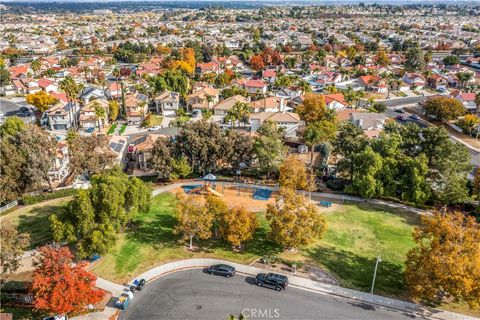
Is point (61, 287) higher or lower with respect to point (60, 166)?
higher

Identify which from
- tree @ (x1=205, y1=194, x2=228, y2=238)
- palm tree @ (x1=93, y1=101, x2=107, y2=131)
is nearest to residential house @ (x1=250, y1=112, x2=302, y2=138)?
palm tree @ (x1=93, y1=101, x2=107, y2=131)

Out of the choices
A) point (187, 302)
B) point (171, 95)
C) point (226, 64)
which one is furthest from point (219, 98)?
point (187, 302)

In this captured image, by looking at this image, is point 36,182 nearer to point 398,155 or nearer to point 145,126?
point 145,126

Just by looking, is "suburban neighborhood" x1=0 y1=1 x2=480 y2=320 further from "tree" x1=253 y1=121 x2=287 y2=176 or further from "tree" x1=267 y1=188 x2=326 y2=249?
"tree" x1=253 y1=121 x2=287 y2=176

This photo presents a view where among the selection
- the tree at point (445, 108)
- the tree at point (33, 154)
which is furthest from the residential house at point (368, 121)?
the tree at point (33, 154)

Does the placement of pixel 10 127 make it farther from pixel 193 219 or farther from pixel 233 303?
pixel 233 303

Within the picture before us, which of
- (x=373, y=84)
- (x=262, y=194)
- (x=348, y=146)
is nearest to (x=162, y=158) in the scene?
(x=262, y=194)

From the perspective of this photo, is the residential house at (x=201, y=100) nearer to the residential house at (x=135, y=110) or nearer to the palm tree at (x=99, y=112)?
the residential house at (x=135, y=110)
